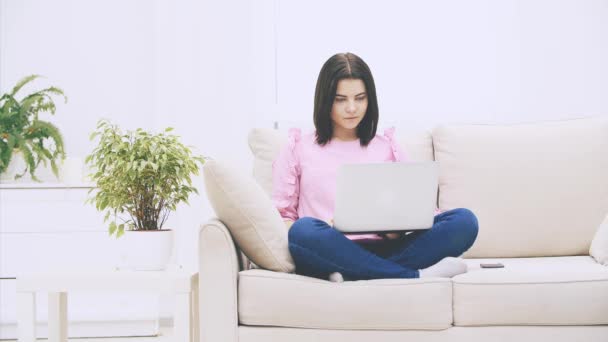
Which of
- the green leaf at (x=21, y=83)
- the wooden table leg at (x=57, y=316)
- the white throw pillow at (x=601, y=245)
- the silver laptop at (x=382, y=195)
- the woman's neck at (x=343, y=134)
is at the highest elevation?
the green leaf at (x=21, y=83)

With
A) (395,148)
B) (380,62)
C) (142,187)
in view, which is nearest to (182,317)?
(142,187)

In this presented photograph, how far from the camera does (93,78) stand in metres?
3.44

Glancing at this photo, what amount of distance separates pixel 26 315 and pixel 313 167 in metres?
0.95

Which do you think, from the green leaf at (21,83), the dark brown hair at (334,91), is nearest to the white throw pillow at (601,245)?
the dark brown hair at (334,91)

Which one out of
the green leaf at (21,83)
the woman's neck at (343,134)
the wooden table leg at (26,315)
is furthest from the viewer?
the green leaf at (21,83)

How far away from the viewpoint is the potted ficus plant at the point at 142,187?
6.45ft

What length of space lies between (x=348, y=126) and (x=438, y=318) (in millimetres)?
739

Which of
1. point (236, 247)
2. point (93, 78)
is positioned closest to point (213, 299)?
point (236, 247)

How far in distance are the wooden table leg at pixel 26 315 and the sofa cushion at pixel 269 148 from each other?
2.71 ft

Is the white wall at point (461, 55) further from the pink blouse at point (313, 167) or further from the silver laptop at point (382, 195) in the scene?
the silver laptop at point (382, 195)

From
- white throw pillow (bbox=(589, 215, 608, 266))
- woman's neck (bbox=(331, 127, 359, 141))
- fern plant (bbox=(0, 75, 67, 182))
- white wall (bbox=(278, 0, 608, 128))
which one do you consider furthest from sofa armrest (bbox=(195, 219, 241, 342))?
fern plant (bbox=(0, 75, 67, 182))

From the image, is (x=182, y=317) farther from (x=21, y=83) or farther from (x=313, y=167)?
(x=21, y=83)

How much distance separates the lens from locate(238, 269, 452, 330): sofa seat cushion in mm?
1729

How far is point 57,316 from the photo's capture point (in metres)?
1.98
